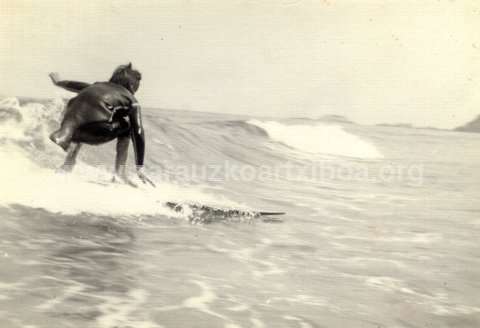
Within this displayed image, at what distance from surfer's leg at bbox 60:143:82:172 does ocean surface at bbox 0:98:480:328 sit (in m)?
0.02

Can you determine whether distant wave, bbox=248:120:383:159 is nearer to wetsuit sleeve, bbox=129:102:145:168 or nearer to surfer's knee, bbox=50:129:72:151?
wetsuit sleeve, bbox=129:102:145:168

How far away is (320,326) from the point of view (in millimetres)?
1337

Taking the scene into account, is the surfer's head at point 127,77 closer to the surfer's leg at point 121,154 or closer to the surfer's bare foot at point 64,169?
the surfer's leg at point 121,154

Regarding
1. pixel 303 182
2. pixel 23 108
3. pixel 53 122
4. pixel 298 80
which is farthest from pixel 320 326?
pixel 23 108

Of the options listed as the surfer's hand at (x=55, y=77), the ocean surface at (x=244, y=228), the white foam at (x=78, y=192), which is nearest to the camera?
the ocean surface at (x=244, y=228)

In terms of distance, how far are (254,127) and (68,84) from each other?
2.02ft

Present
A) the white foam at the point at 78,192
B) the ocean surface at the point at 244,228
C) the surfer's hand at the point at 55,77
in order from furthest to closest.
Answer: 1. the surfer's hand at the point at 55,77
2. the white foam at the point at 78,192
3. the ocean surface at the point at 244,228

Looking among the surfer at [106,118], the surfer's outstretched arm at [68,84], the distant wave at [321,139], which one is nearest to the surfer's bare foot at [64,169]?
the surfer at [106,118]

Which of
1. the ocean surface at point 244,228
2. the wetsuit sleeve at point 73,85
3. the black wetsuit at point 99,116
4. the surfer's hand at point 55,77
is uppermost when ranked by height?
the surfer's hand at point 55,77

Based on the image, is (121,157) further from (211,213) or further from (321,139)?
(321,139)

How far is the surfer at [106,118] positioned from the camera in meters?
1.62

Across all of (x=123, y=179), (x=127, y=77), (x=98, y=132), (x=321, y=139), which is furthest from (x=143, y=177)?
(x=321, y=139)

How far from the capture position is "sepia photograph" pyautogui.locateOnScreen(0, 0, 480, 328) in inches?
61.6

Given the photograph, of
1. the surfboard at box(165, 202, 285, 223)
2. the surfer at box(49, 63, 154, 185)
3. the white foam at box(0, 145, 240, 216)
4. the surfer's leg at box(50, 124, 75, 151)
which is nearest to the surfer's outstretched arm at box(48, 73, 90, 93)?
the surfer at box(49, 63, 154, 185)
